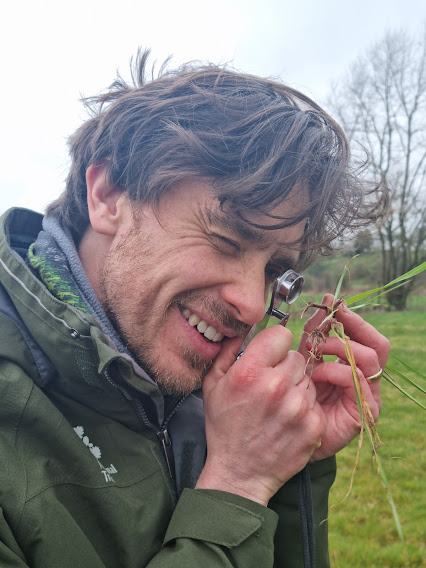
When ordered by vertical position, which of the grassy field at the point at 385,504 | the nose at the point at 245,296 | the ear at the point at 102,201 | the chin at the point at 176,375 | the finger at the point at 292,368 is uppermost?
the ear at the point at 102,201

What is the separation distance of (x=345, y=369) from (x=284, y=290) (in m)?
0.42

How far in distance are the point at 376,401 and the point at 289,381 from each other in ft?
1.95

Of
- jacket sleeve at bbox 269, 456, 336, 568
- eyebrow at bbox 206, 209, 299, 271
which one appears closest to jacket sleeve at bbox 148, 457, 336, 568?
jacket sleeve at bbox 269, 456, 336, 568

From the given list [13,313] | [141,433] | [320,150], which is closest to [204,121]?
[320,150]

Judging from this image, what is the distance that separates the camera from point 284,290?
2.06 metres

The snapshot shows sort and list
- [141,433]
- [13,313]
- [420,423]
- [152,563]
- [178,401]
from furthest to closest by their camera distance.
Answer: [420,423]
[178,401]
[141,433]
[13,313]
[152,563]

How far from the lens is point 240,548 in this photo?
1494mm

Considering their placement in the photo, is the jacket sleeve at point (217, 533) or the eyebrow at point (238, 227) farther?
the eyebrow at point (238, 227)

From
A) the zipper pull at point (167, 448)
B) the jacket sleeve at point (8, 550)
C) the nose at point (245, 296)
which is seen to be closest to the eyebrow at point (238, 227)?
the nose at point (245, 296)

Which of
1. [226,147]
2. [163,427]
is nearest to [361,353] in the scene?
[163,427]

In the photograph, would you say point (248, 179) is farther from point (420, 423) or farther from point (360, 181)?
point (420, 423)

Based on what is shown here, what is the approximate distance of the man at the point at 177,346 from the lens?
58.1 inches

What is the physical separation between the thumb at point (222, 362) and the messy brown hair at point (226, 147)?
554 millimetres

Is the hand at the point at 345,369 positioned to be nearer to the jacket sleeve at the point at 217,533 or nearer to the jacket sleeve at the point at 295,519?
the jacket sleeve at the point at 295,519
